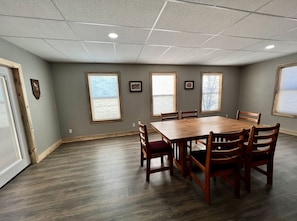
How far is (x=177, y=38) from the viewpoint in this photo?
2252mm

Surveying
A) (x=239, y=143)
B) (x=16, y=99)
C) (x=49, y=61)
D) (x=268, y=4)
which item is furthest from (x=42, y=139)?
(x=268, y=4)

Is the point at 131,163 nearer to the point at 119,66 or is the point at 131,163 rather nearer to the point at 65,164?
the point at 65,164

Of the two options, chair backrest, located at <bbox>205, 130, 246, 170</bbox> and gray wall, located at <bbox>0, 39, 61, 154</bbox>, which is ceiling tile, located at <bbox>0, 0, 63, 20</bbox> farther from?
chair backrest, located at <bbox>205, 130, 246, 170</bbox>

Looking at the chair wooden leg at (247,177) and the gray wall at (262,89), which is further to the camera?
the gray wall at (262,89)

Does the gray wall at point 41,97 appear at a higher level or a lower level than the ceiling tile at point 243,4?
lower

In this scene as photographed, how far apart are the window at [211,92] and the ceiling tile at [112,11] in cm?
379

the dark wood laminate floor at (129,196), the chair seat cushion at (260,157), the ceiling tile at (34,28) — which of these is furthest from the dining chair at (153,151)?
the ceiling tile at (34,28)

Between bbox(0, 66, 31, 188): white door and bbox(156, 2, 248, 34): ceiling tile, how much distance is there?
2741 millimetres

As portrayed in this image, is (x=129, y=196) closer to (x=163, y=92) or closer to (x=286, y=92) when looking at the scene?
(x=163, y=92)

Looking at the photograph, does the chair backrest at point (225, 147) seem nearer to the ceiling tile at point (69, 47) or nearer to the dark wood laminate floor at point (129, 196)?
the dark wood laminate floor at point (129, 196)

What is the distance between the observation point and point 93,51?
9.18ft

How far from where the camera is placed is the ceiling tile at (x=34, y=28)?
159cm

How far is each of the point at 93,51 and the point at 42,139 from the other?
2.31m

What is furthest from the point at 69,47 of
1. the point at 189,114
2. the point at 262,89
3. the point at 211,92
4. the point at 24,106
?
the point at 262,89
